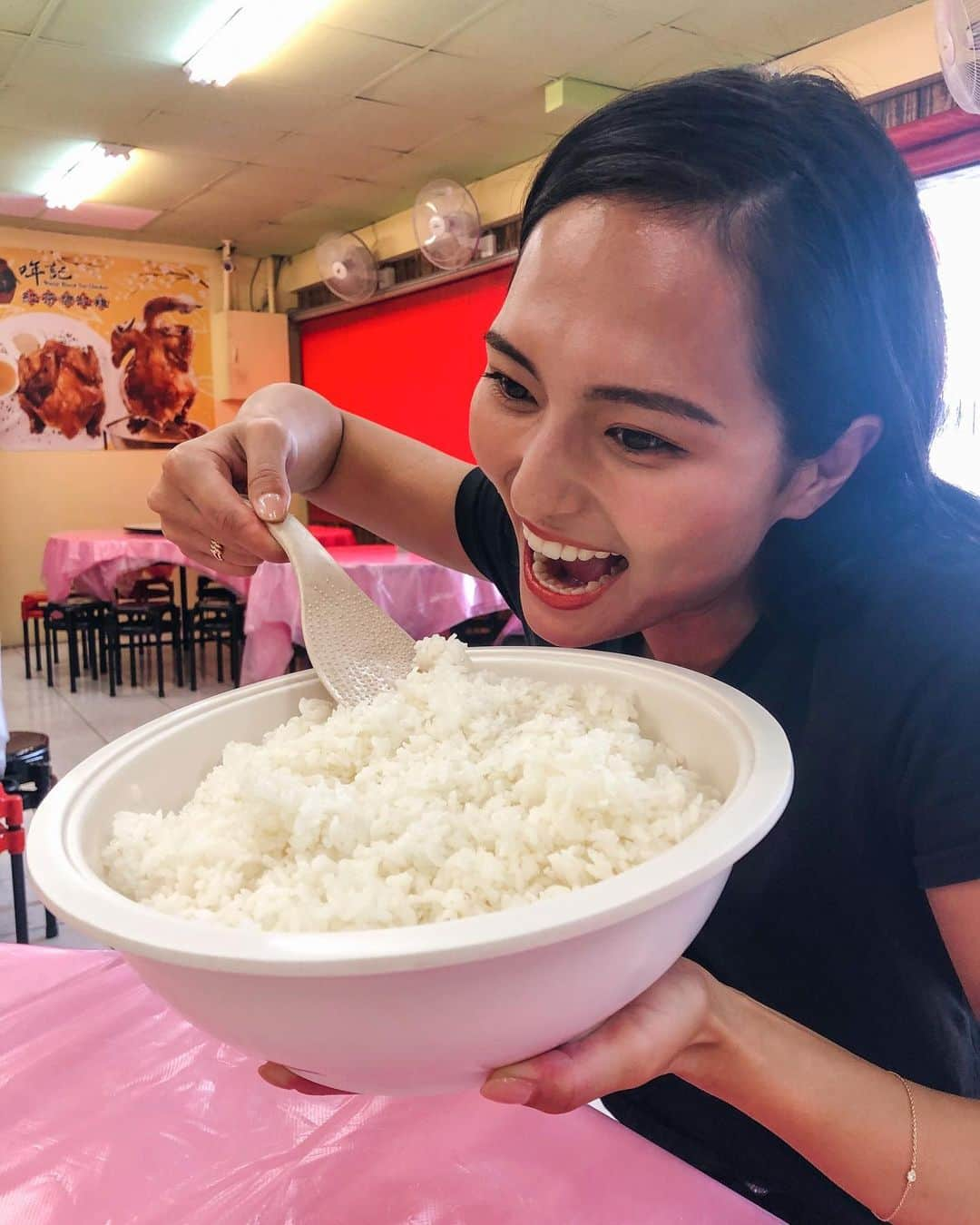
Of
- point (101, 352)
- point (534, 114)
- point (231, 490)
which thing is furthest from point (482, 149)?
point (231, 490)

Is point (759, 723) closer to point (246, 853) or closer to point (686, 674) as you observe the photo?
point (686, 674)

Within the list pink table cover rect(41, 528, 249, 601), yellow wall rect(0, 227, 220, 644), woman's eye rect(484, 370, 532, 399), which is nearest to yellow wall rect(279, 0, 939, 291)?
pink table cover rect(41, 528, 249, 601)

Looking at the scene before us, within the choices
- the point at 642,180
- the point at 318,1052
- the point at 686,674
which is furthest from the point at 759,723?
the point at 642,180

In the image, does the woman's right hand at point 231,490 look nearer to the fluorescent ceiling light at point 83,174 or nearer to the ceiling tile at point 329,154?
the ceiling tile at point 329,154

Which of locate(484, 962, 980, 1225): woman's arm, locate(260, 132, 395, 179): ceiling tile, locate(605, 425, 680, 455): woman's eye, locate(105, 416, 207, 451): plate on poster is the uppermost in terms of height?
locate(260, 132, 395, 179): ceiling tile

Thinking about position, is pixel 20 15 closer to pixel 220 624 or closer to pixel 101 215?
pixel 101 215

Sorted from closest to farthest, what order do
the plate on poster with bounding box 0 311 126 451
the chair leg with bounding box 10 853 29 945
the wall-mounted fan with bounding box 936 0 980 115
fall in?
the chair leg with bounding box 10 853 29 945, the wall-mounted fan with bounding box 936 0 980 115, the plate on poster with bounding box 0 311 126 451

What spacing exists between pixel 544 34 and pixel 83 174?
143 inches

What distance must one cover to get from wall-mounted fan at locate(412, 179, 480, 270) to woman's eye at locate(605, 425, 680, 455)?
19.2 ft

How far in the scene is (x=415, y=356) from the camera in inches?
296

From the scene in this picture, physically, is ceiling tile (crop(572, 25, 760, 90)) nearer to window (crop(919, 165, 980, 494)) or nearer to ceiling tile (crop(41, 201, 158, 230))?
window (crop(919, 165, 980, 494))

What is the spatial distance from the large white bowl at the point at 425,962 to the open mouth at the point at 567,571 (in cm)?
30

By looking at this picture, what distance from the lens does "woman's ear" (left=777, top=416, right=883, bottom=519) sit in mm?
920

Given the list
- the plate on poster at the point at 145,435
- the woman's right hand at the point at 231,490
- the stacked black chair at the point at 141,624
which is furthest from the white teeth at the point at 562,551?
the plate on poster at the point at 145,435
